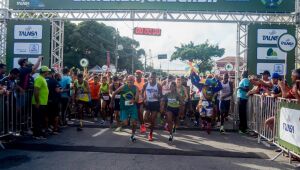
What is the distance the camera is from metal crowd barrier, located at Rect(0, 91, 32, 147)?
9312 mm

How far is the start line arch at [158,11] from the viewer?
15461mm

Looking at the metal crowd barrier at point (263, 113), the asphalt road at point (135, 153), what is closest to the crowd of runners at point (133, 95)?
the metal crowd barrier at point (263, 113)

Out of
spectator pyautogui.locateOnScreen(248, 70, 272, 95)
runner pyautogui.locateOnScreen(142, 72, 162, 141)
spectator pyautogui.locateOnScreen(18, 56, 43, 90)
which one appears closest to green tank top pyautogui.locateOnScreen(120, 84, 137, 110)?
runner pyautogui.locateOnScreen(142, 72, 162, 141)

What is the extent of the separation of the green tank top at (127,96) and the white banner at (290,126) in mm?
4162

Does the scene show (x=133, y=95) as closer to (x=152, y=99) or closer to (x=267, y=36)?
(x=152, y=99)

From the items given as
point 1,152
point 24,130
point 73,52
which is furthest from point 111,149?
point 73,52

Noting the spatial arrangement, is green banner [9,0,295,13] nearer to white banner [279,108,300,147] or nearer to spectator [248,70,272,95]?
spectator [248,70,272,95]

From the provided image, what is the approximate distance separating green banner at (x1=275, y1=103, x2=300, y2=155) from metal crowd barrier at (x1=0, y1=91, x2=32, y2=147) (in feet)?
22.7

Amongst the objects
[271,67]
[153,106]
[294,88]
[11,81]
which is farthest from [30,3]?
[294,88]

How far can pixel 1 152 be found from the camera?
833 cm

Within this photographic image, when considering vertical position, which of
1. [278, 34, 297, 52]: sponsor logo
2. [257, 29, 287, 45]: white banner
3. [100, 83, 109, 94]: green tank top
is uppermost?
[257, 29, 287, 45]: white banner

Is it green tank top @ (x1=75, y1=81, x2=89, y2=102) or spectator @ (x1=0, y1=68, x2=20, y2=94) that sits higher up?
spectator @ (x1=0, y1=68, x2=20, y2=94)

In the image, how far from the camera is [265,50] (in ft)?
49.2

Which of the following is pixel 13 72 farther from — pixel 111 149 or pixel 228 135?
pixel 228 135
